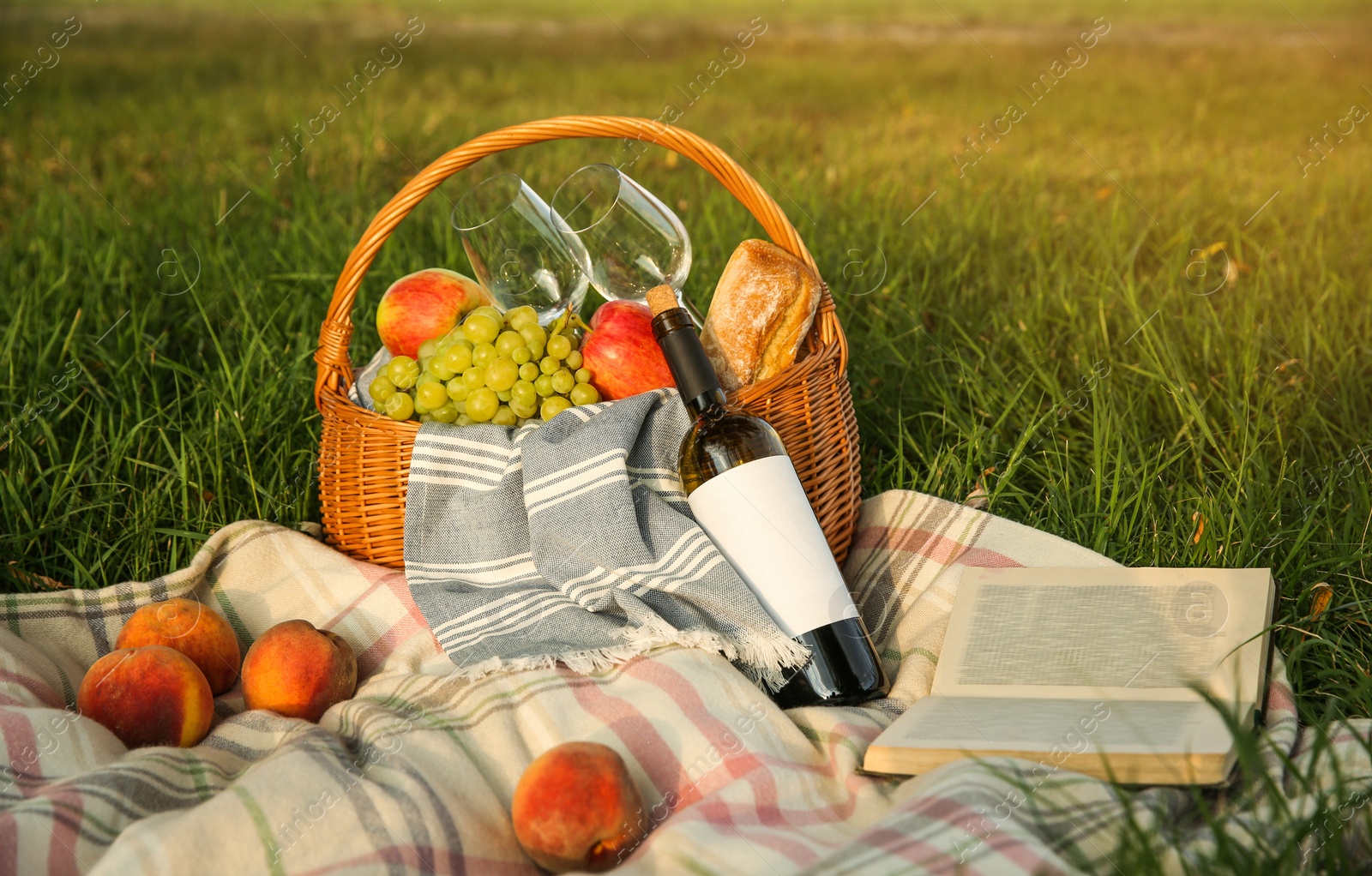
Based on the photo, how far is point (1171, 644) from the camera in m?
1.70

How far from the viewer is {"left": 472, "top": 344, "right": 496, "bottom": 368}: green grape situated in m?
2.01

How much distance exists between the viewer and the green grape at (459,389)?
203cm

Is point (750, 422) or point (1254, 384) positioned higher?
point (750, 422)

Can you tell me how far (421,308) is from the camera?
7.35 ft

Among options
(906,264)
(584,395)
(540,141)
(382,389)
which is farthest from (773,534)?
(906,264)

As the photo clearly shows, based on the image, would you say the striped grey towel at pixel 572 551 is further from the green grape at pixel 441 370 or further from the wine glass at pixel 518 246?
the wine glass at pixel 518 246

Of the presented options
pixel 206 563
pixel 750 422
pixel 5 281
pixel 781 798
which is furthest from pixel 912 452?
pixel 5 281

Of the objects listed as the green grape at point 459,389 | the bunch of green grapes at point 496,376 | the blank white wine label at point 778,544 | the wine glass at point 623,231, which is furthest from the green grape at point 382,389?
the blank white wine label at point 778,544

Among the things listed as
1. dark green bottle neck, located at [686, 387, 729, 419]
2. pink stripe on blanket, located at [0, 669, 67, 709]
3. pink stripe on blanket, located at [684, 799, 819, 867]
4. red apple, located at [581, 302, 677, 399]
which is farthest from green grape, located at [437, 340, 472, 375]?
pink stripe on blanket, located at [684, 799, 819, 867]

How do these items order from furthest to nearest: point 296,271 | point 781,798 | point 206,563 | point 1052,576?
point 296,271
point 206,563
point 1052,576
point 781,798

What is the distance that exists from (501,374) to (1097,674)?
3.61 feet

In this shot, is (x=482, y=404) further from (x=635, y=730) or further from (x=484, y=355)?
(x=635, y=730)

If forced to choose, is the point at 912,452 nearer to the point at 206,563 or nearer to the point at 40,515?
the point at 206,563

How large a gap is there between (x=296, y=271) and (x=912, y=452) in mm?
1957
